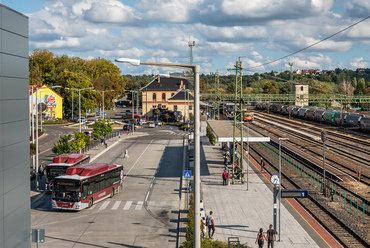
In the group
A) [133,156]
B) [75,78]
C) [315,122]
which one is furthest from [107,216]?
[75,78]

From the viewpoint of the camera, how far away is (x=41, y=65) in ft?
503

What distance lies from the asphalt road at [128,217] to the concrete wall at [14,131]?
8.74 meters

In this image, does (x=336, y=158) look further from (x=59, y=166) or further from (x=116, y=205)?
(x=59, y=166)

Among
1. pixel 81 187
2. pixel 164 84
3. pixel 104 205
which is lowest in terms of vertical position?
pixel 104 205

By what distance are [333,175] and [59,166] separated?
23.1 m

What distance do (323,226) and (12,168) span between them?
18.9 metres

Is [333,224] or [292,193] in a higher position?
[292,193]

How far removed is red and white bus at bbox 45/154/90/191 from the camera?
113ft

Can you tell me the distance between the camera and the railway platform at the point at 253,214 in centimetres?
2378

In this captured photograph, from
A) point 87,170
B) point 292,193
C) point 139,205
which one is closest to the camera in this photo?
point 292,193

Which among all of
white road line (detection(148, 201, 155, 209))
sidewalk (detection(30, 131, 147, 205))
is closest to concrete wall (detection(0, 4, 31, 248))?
white road line (detection(148, 201, 155, 209))

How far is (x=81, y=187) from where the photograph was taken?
29469 millimetres

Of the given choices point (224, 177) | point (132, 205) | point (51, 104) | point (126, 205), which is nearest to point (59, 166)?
point (126, 205)

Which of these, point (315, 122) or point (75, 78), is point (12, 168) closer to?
point (315, 122)
